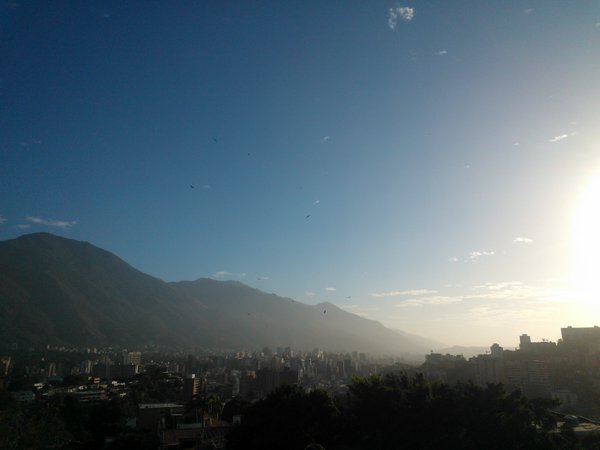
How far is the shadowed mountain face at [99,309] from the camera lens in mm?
107438

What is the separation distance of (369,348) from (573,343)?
152m

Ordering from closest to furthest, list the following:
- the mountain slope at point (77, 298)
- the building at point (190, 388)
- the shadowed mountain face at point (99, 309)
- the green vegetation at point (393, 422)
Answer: the green vegetation at point (393, 422) < the building at point (190, 388) < the mountain slope at point (77, 298) < the shadowed mountain face at point (99, 309)

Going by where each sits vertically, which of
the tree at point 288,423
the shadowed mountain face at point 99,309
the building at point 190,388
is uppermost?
the shadowed mountain face at point 99,309

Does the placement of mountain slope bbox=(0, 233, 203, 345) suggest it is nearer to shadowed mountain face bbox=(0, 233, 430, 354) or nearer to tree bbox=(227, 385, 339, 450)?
shadowed mountain face bbox=(0, 233, 430, 354)

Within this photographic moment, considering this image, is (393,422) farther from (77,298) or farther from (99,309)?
(99,309)

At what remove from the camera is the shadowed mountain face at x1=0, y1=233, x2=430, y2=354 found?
352ft

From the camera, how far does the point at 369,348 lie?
199 metres

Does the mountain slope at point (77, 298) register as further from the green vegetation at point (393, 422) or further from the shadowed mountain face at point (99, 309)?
the green vegetation at point (393, 422)

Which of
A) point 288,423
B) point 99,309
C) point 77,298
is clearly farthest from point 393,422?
point 99,309

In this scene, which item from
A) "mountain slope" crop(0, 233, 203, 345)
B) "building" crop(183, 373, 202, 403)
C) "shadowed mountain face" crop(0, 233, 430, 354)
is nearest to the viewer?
"building" crop(183, 373, 202, 403)

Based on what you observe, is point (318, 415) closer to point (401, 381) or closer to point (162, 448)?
point (401, 381)

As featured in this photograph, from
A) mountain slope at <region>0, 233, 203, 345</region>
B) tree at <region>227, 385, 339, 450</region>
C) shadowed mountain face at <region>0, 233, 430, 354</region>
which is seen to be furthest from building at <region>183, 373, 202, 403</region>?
mountain slope at <region>0, 233, 203, 345</region>

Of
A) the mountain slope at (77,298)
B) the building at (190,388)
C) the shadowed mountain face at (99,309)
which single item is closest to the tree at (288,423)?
the building at (190,388)

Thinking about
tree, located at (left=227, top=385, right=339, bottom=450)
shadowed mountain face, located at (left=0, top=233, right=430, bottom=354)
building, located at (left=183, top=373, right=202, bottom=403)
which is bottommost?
building, located at (left=183, top=373, right=202, bottom=403)
